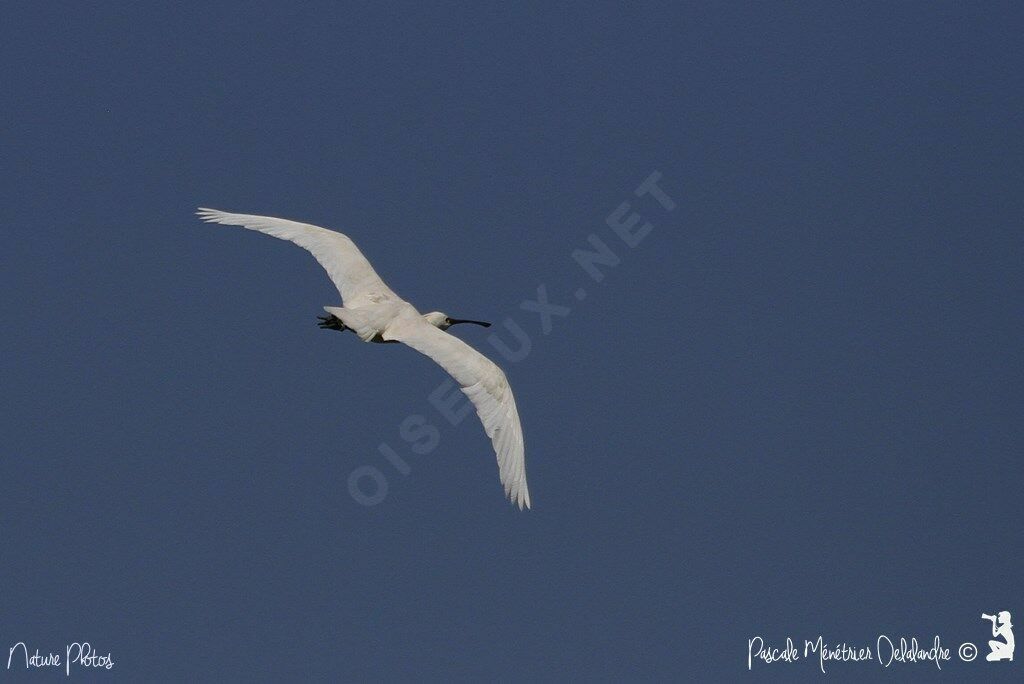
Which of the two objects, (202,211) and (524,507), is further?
(202,211)

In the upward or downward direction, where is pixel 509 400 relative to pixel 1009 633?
upward

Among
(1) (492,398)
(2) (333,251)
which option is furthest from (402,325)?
(2) (333,251)

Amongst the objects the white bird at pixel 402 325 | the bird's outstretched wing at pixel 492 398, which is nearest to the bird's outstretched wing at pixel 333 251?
the white bird at pixel 402 325

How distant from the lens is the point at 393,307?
3891cm

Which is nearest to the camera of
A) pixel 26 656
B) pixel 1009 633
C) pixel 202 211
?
pixel 26 656

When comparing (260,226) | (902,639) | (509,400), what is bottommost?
(902,639)

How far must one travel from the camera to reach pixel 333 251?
133ft

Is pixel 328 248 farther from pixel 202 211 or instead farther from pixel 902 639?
pixel 902 639

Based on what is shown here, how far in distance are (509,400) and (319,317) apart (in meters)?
4.57

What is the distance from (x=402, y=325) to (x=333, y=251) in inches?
119

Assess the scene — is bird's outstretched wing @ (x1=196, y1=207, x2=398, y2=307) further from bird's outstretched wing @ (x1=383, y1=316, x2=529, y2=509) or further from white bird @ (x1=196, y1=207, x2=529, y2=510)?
bird's outstretched wing @ (x1=383, y1=316, x2=529, y2=509)

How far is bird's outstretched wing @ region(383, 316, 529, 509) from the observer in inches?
1423

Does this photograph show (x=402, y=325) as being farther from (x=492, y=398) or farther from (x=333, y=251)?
(x=333, y=251)

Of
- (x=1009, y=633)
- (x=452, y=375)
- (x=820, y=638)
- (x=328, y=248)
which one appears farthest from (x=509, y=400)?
(x=1009, y=633)
